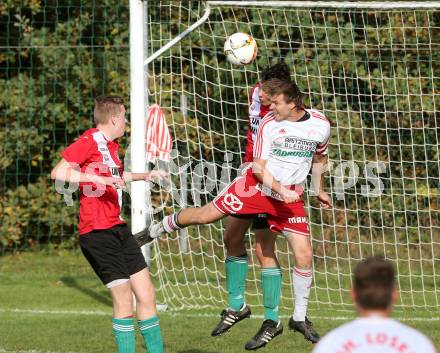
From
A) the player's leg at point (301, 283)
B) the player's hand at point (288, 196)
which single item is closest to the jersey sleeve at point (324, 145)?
the player's hand at point (288, 196)

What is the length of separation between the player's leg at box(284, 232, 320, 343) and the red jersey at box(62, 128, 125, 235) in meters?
1.42

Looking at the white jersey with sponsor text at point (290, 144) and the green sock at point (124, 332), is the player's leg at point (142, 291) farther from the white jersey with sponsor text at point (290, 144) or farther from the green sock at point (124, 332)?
the white jersey with sponsor text at point (290, 144)

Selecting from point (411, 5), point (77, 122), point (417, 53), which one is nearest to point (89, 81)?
point (77, 122)

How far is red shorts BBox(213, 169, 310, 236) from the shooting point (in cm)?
744

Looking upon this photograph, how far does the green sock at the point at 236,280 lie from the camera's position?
7.94m

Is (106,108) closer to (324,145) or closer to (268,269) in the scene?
(324,145)

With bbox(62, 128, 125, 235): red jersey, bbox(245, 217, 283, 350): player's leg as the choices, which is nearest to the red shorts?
bbox(245, 217, 283, 350): player's leg

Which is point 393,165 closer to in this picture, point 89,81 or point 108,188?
point 89,81

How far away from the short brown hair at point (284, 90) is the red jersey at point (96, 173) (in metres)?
1.30

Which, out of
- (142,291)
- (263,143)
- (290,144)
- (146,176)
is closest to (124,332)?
(142,291)

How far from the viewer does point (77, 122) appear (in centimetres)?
1444

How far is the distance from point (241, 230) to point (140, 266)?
4.13ft

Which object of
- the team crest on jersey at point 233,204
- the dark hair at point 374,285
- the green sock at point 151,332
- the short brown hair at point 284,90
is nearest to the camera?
the dark hair at point 374,285

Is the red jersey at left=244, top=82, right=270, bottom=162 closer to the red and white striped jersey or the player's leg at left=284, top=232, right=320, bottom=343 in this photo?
the player's leg at left=284, top=232, right=320, bottom=343
